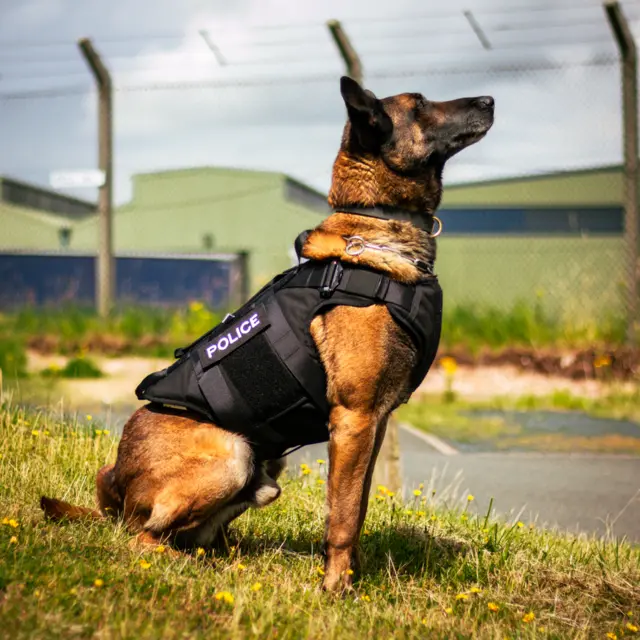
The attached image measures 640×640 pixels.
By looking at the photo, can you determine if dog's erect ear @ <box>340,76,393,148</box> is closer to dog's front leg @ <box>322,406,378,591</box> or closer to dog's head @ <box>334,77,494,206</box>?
dog's head @ <box>334,77,494,206</box>

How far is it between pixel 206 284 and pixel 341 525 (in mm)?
10093

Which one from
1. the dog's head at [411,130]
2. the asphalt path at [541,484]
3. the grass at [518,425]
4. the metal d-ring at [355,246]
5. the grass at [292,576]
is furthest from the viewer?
the grass at [518,425]

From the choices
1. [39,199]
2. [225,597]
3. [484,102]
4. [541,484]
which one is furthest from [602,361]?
[39,199]

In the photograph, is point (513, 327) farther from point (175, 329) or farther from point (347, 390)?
point (347, 390)

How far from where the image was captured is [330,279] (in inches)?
123

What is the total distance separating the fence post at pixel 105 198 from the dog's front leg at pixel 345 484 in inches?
282

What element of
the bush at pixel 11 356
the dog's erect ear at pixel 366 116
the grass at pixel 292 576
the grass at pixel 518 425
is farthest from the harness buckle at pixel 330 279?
the bush at pixel 11 356

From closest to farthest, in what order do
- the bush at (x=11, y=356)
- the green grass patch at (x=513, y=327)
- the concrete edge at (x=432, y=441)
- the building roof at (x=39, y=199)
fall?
1. the concrete edge at (x=432, y=441)
2. the bush at (x=11, y=356)
3. the green grass patch at (x=513, y=327)
4. the building roof at (x=39, y=199)

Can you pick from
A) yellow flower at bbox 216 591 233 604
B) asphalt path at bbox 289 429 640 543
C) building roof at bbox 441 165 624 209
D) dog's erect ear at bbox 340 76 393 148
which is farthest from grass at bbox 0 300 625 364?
yellow flower at bbox 216 591 233 604

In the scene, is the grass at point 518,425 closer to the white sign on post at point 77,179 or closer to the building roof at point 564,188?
the building roof at point 564,188

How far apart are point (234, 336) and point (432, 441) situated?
420cm

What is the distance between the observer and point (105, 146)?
9789mm

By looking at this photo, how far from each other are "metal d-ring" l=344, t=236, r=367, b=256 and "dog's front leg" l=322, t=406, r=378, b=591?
61 centimetres

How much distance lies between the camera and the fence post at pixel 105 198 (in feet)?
31.9
